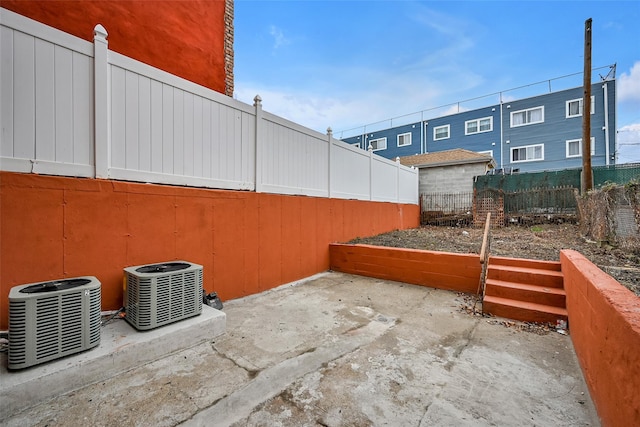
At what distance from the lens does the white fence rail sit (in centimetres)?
233

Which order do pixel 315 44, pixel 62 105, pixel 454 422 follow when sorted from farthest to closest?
1. pixel 315 44
2. pixel 62 105
3. pixel 454 422

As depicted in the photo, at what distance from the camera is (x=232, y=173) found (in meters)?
4.13

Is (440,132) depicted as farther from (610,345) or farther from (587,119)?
(610,345)

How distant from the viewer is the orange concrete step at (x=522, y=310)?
10.8 ft

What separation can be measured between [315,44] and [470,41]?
632 centimetres

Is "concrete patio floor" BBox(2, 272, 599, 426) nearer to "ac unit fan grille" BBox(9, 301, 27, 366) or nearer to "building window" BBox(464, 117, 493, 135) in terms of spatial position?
"ac unit fan grille" BBox(9, 301, 27, 366)

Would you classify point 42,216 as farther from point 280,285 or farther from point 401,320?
point 401,320

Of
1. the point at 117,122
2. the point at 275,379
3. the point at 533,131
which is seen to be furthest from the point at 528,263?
the point at 533,131

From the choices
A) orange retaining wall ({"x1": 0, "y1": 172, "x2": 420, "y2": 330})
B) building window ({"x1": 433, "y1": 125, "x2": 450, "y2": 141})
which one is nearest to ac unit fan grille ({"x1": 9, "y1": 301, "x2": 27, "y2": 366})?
orange retaining wall ({"x1": 0, "y1": 172, "x2": 420, "y2": 330})

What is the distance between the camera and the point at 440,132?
810 inches

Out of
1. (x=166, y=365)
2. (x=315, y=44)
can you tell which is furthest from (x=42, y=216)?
(x=315, y=44)

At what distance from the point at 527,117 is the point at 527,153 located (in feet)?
7.89

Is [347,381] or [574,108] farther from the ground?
[574,108]

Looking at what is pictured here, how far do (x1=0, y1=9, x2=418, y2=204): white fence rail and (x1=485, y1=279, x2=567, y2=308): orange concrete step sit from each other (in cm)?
388
